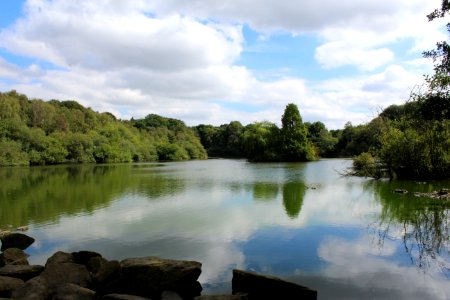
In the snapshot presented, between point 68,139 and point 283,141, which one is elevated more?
point 68,139

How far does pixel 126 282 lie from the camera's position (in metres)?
7.85

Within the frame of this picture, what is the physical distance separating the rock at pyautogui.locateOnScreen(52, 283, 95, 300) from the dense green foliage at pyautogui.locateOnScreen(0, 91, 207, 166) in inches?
2259

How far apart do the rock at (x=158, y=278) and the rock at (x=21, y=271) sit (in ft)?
6.58

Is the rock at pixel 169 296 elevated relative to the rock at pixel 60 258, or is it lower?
lower

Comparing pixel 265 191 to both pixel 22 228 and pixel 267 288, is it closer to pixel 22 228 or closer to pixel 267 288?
pixel 22 228

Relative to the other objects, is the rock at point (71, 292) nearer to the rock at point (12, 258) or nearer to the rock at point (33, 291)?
the rock at point (33, 291)

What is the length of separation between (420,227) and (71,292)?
1148 cm

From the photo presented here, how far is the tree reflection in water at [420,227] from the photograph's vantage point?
1033 cm

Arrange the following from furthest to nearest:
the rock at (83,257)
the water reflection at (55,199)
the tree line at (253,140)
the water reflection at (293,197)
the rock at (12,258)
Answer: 1. the tree line at (253,140)
2. the water reflection at (293,197)
3. the water reflection at (55,199)
4. the rock at (12,258)
5. the rock at (83,257)

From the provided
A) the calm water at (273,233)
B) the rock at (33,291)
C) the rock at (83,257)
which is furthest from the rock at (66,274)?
the calm water at (273,233)

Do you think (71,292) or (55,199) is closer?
(71,292)

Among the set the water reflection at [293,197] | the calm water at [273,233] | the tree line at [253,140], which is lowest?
the calm water at [273,233]

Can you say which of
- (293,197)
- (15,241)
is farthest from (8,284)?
(293,197)

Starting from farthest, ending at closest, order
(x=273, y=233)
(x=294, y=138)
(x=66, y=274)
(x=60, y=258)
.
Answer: (x=294, y=138) → (x=273, y=233) → (x=60, y=258) → (x=66, y=274)
